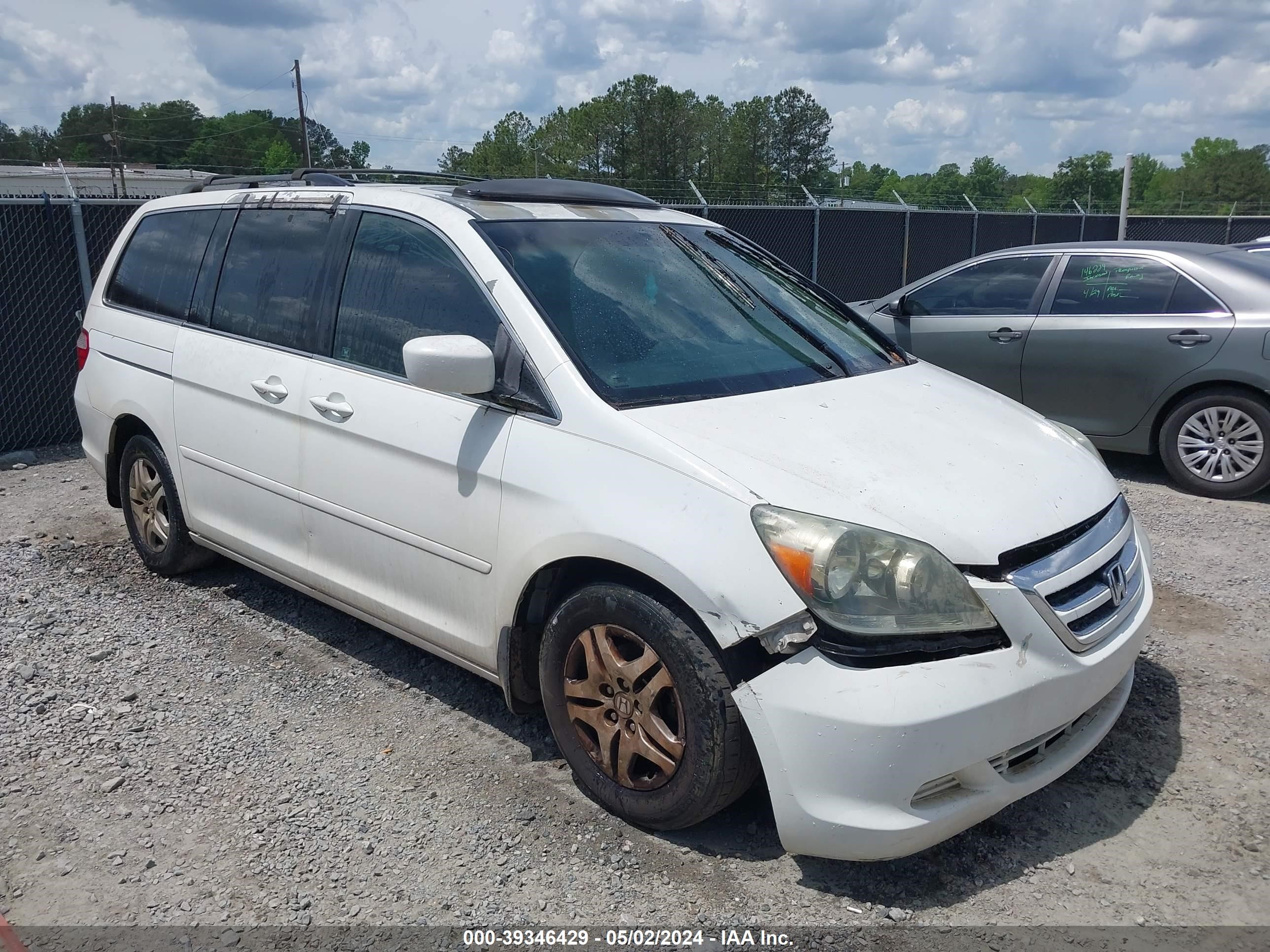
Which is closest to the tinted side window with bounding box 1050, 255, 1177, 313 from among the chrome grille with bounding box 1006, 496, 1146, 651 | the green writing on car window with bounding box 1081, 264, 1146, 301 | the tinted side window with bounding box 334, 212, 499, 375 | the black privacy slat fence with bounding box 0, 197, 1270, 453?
the green writing on car window with bounding box 1081, 264, 1146, 301

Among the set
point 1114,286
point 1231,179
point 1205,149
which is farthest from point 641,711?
point 1205,149

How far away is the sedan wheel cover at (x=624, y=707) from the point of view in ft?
9.36

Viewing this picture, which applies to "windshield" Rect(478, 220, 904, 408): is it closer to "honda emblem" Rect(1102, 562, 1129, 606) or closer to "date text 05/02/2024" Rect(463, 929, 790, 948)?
"honda emblem" Rect(1102, 562, 1129, 606)

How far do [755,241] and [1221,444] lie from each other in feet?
20.7

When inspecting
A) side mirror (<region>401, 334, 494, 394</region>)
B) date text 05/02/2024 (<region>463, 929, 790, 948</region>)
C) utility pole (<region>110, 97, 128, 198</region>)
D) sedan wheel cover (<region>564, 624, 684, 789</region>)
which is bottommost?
date text 05/02/2024 (<region>463, 929, 790, 948</region>)

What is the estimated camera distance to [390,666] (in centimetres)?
420

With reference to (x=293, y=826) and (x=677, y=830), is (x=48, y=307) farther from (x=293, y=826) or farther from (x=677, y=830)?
(x=677, y=830)

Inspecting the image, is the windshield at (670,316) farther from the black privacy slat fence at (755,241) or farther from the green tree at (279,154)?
the green tree at (279,154)

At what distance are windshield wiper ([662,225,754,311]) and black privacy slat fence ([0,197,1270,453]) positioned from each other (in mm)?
3655

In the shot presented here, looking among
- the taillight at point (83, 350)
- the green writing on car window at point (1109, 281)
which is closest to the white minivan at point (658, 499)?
the taillight at point (83, 350)

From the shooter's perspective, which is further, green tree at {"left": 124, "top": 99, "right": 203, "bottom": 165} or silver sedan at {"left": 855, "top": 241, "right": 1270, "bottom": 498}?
green tree at {"left": 124, "top": 99, "right": 203, "bottom": 165}

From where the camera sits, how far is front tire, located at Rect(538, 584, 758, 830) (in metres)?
2.71

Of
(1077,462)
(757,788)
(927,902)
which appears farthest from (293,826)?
(1077,462)

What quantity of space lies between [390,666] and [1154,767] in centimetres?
284
